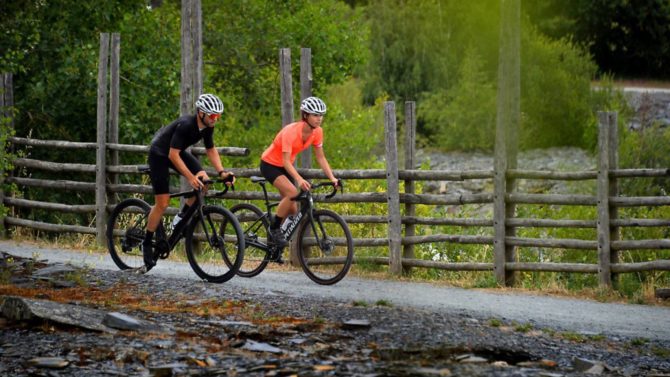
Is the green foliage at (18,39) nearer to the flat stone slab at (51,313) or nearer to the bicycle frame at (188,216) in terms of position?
the bicycle frame at (188,216)

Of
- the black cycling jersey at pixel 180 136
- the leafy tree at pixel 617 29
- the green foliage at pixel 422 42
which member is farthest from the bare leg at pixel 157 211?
the leafy tree at pixel 617 29

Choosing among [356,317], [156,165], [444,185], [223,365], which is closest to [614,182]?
[356,317]

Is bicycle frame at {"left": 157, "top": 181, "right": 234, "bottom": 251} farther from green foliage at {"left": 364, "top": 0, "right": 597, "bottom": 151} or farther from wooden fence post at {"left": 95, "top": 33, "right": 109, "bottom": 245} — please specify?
green foliage at {"left": 364, "top": 0, "right": 597, "bottom": 151}

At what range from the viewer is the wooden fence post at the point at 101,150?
1548 centimetres

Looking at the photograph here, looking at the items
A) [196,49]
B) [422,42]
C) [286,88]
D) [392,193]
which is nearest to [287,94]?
[286,88]

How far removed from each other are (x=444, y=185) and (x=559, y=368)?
26143mm

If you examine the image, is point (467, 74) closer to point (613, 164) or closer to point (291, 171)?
point (613, 164)

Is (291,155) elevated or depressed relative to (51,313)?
elevated

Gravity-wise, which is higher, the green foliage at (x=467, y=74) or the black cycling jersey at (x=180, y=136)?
the green foliage at (x=467, y=74)

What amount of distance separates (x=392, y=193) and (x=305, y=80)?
1.69 metres

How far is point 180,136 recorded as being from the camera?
11.5 meters

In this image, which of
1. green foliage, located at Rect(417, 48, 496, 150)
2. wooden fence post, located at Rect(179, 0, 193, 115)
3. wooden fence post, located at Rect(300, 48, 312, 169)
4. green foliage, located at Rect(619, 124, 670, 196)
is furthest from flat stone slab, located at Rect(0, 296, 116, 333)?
green foliage, located at Rect(417, 48, 496, 150)

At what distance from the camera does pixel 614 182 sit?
1238 centimetres

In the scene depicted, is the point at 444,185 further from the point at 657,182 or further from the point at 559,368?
the point at 559,368
